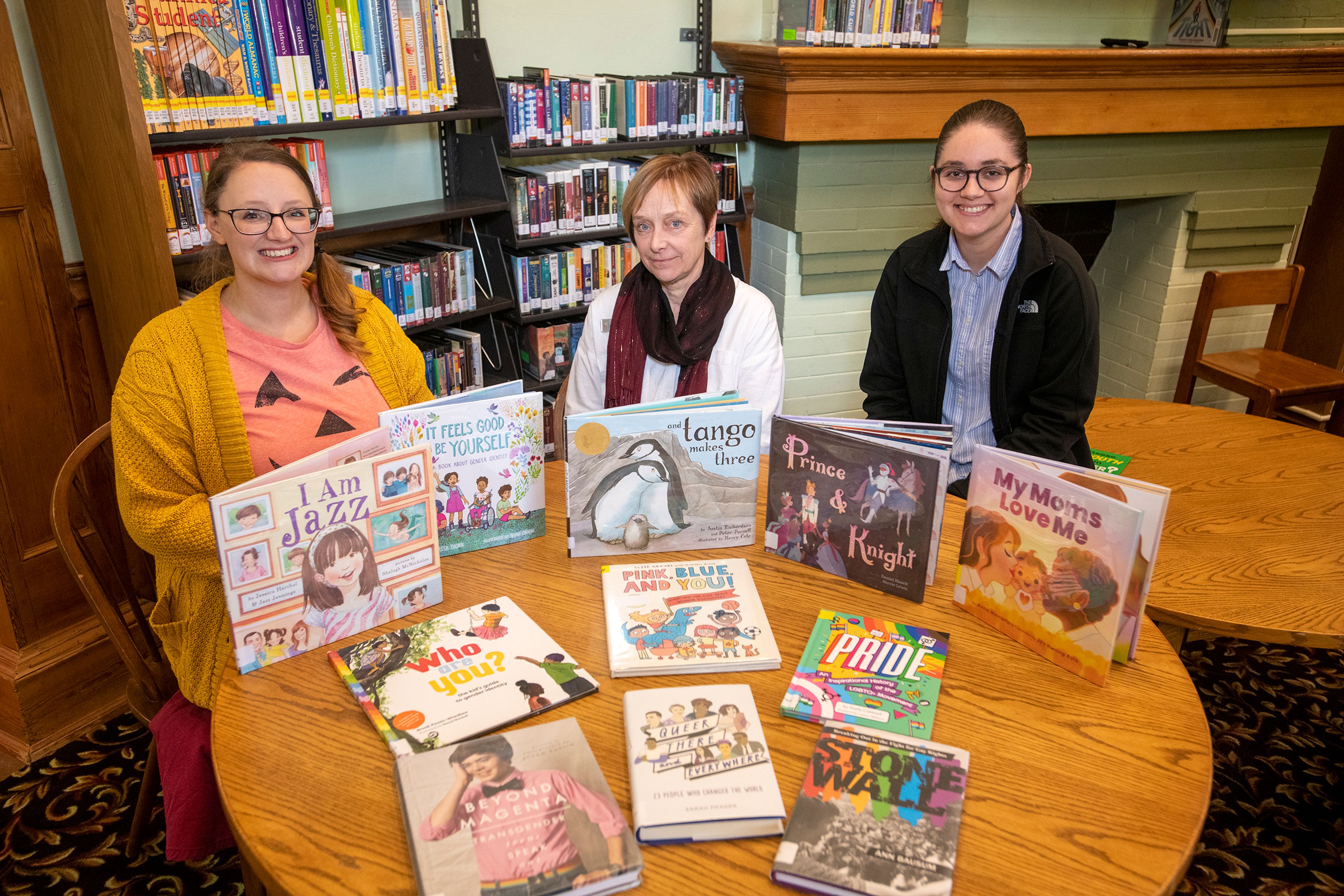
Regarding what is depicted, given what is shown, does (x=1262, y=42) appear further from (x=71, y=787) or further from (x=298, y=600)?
(x=71, y=787)

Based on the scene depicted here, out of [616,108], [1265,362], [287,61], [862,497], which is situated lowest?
[1265,362]

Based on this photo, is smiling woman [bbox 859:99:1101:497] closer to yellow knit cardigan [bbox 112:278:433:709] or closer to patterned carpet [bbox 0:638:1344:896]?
patterned carpet [bbox 0:638:1344:896]

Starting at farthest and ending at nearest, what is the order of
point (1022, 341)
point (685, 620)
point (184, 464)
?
point (1022, 341)
point (184, 464)
point (685, 620)

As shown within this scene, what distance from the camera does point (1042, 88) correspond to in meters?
3.38

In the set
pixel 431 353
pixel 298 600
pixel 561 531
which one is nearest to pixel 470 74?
pixel 431 353

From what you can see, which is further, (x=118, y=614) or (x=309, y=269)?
(x=309, y=269)

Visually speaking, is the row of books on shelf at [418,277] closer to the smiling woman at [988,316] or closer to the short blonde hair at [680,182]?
the short blonde hair at [680,182]

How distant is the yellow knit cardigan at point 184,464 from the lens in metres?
1.55

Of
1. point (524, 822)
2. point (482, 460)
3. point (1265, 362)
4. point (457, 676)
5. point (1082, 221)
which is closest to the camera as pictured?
point (524, 822)

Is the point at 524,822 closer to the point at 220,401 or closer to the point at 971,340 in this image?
the point at 220,401

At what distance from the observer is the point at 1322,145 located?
13.1ft

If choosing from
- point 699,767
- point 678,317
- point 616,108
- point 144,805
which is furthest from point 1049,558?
point 616,108

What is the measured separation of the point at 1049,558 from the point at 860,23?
246cm

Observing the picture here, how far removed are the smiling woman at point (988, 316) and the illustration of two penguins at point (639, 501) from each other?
69 centimetres
